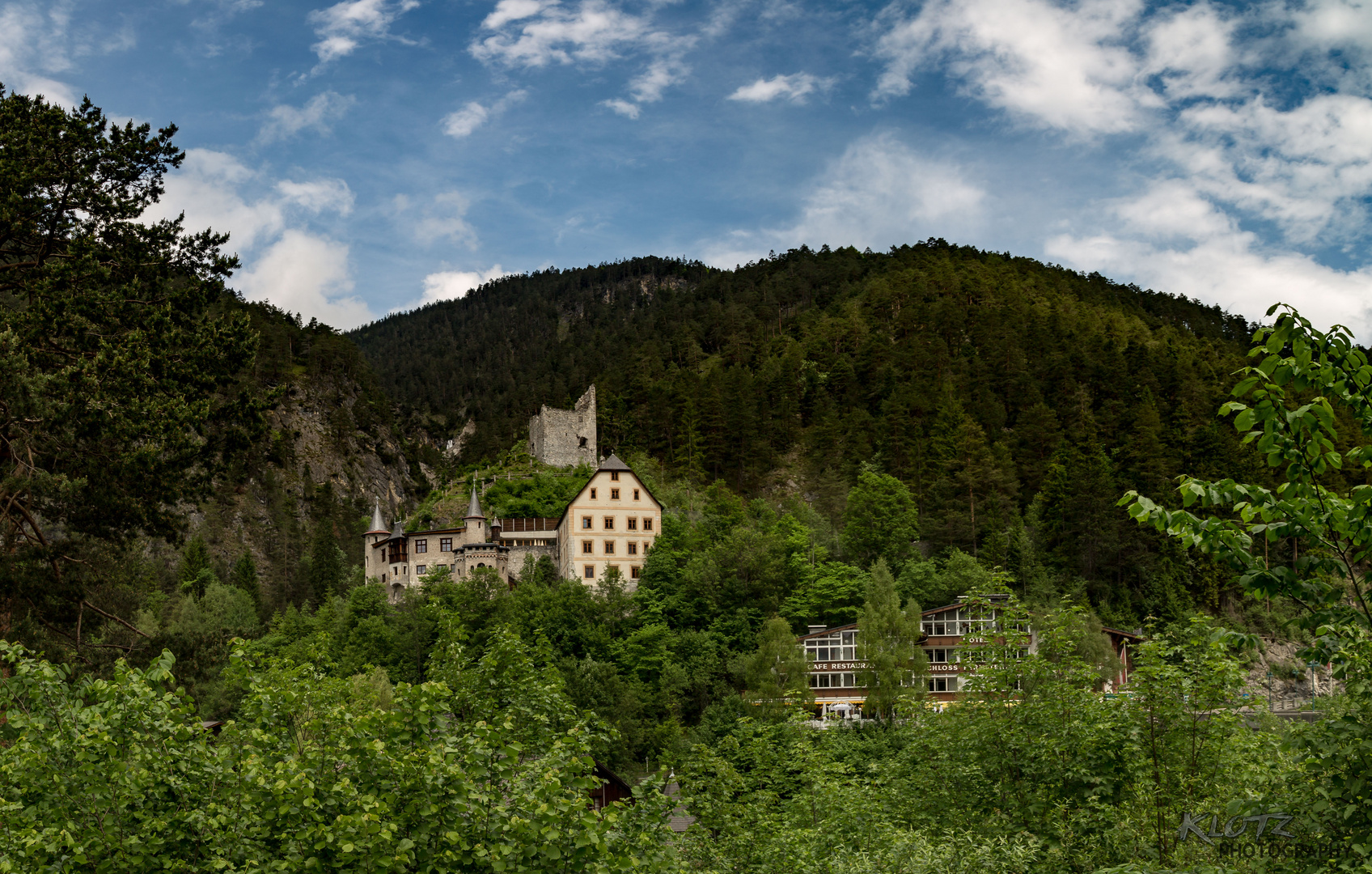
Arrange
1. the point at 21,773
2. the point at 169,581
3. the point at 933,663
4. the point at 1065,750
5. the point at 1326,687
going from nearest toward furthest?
the point at 21,773 < the point at 1065,750 < the point at 933,663 < the point at 1326,687 < the point at 169,581

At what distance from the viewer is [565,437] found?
90.5 m

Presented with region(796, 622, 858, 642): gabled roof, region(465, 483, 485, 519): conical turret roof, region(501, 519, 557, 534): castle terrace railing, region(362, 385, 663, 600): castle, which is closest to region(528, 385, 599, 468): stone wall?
region(501, 519, 557, 534): castle terrace railing

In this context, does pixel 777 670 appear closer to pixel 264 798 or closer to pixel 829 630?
pixel 829 630

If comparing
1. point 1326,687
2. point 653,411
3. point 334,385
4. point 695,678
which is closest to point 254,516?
point 334,385

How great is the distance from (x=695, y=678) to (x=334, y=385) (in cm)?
10949

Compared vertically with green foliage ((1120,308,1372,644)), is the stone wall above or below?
above

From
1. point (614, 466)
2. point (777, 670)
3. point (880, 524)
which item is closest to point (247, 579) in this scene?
point (614, 466)

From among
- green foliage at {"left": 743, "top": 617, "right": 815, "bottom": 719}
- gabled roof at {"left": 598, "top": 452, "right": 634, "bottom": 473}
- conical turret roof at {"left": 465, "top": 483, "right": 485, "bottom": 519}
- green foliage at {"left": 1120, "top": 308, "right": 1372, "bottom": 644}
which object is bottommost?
green foliage at {"left": 743, "top": 617, "right": 815, "bottom": 719}

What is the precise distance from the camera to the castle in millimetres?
71000

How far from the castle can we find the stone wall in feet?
38.5

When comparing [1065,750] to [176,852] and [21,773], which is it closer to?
[176,852]

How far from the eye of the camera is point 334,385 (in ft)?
497

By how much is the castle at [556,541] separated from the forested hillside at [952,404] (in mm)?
13833

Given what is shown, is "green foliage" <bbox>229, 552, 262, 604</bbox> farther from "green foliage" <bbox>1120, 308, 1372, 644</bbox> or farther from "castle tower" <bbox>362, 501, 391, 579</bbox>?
"green foliage" <bbox>1120, 308, 1372, 644</bbox>
